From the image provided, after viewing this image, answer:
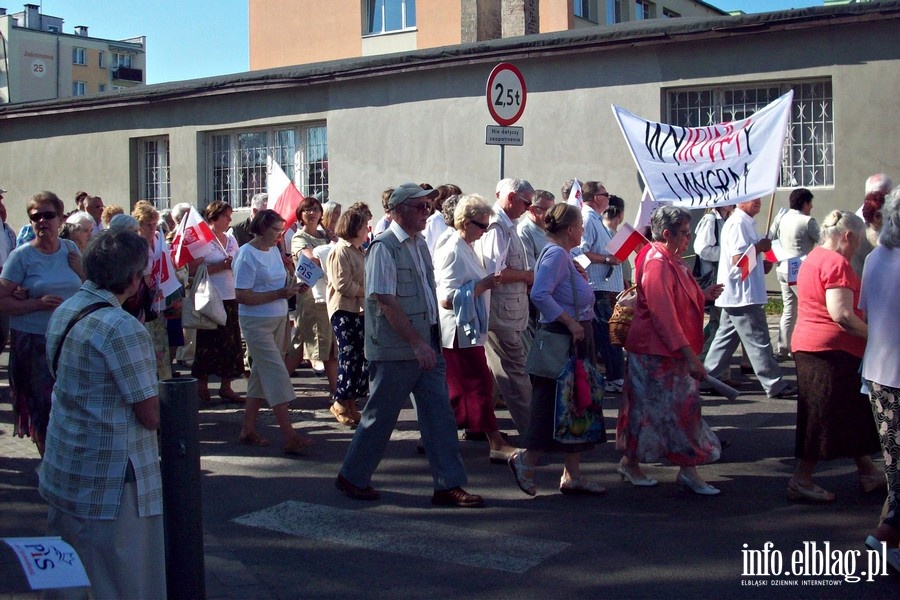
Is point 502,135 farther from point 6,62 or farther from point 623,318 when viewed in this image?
point 6,62

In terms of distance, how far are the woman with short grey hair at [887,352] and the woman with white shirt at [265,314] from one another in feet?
14.0

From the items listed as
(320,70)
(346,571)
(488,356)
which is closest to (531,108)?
(320,70)

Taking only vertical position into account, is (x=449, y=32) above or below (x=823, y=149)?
above

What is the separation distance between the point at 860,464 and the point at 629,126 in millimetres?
5986

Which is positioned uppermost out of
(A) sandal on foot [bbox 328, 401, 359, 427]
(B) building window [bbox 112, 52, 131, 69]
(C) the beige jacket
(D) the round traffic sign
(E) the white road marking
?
(B) building window [bbox 112, 52, 131, 69]

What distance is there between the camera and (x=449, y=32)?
33.2m

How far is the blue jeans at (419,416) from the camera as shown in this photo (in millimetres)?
6309

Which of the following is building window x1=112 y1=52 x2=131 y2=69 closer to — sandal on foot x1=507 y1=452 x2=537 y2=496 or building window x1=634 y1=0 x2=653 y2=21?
building window x1=634 y1=0 x2=653 y2=21

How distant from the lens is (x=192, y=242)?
9.84m

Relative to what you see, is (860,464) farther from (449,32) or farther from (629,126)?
(449,32)

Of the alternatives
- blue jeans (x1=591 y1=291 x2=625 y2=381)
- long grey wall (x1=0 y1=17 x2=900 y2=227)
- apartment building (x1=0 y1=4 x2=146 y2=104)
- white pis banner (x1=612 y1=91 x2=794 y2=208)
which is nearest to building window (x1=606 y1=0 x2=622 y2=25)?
long grey wall (x1=0 y1=17 x2=900 y2=227)

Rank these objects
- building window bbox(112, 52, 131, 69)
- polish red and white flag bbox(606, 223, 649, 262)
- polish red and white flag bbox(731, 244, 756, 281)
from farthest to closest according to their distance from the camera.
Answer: building window bbox(112, 52, 131, 69) < polish red and white flag bbox(731, 244, 756, 281) < polish red and white flag bbox(606, 223, 649, 262)

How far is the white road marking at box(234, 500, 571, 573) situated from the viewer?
540cm

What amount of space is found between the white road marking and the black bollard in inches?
56.3
